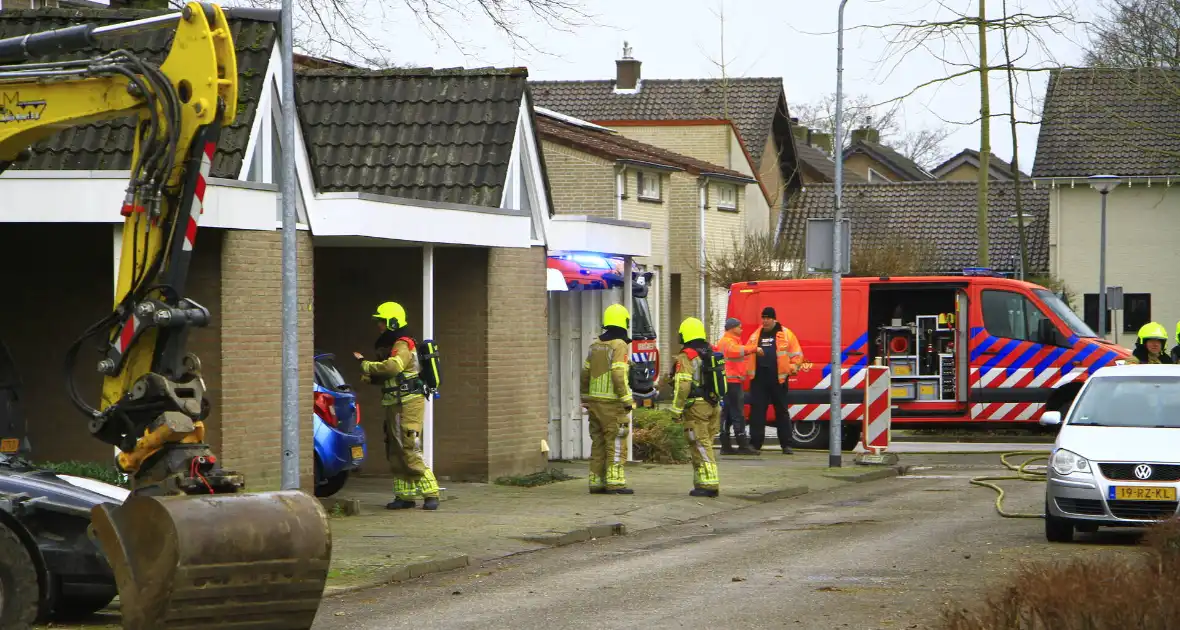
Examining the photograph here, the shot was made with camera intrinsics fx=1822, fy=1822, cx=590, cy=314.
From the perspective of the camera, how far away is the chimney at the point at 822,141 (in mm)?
90188

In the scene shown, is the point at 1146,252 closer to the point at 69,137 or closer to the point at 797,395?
the point at 797,395

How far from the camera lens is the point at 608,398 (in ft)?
60.2

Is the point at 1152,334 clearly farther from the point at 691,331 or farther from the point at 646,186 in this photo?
the point at 646,186

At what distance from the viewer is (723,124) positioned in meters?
52.3

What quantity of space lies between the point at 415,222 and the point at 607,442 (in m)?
2.95

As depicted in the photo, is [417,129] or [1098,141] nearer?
[417,129]

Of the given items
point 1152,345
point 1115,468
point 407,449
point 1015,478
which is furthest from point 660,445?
point 1115,468

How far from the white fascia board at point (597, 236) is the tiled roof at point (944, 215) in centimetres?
3441

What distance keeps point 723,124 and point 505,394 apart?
3311 centimetres

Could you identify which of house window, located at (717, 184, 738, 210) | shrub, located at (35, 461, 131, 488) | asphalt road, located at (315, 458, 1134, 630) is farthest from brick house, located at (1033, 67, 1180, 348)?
shrub, located at (35, 461, 131, 488)

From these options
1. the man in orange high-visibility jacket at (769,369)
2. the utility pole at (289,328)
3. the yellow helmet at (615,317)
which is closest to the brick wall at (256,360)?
the utility pole at (289,328)

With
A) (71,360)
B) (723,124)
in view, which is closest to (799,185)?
(723,124)

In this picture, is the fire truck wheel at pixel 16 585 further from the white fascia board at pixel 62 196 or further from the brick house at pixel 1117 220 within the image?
the brick house at pixel 1117 220

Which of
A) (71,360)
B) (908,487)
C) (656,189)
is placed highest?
(656,189)
